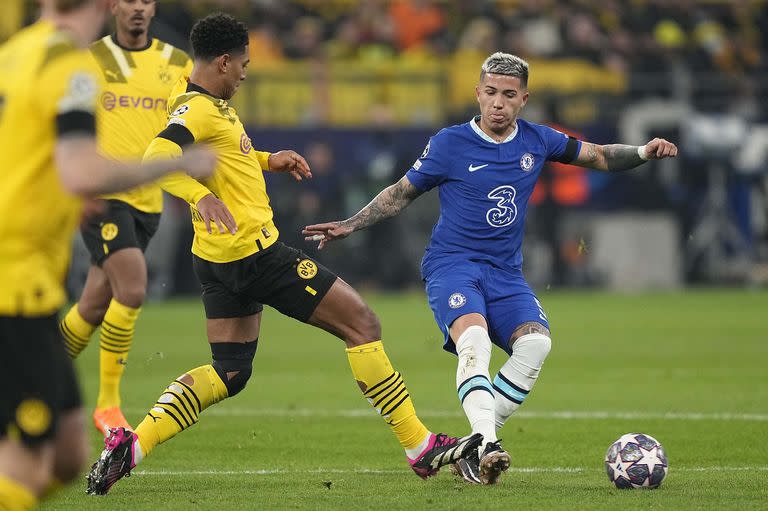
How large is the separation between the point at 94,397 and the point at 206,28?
490 cm

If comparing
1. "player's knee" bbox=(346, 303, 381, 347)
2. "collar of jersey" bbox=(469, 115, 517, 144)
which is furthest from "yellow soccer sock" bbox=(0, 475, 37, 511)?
"collar of jersey" bbox=(469, 115, 517, 144)

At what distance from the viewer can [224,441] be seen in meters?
8.63

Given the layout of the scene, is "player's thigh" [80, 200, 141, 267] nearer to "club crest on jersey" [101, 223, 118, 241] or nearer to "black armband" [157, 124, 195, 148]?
"club crest on jersey" [101, 223, 118, 241]

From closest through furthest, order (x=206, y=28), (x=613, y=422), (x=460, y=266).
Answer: (x=206, y=28), (x=460, y=266), (x=613, y=422)

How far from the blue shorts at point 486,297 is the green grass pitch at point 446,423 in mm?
847

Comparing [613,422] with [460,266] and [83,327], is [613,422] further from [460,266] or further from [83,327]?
[83,327]

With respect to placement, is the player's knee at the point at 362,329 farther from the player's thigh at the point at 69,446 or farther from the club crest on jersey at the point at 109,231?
the player's thigh at the point at 69,446

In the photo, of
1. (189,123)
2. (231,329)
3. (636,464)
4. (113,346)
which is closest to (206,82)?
(189,123)

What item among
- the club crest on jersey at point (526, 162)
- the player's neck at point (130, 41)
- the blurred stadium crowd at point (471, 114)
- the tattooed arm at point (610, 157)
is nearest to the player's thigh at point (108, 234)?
the player's neck at point (130, 41)

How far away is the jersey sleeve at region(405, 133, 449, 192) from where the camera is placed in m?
7.50

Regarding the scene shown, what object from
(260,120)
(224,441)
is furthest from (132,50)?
(260,120)

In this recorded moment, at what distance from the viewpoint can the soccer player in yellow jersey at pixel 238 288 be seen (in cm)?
685

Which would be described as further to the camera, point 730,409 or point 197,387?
point 730,409

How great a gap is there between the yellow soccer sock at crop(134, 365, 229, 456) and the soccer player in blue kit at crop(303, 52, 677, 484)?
983 mm
